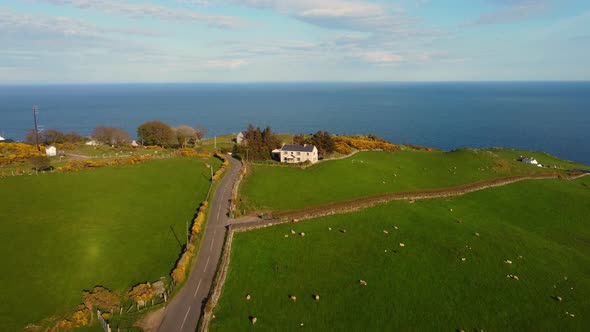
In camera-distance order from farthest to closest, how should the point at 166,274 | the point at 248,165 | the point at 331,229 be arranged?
the point at 248,165
the point at 331,229
the point at 166,274

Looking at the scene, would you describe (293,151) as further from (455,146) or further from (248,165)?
(455,146)

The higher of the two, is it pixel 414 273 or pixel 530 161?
pixel 530 161

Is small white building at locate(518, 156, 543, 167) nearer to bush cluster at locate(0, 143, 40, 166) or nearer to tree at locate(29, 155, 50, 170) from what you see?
tree at locate(29, 155, 50, 170)

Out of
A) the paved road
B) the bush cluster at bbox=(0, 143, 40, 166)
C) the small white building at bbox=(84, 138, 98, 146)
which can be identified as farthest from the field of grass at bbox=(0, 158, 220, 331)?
the small white building at bbox=(84, 138, 98, 146)

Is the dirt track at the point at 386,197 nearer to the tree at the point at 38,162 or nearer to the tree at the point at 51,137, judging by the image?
the tree at the point at 38,162

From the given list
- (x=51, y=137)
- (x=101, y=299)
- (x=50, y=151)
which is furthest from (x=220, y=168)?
(x=51, y=137)

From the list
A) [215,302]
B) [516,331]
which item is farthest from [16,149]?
[516,331]

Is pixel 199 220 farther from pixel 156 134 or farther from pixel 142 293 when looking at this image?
pixel 156 134
